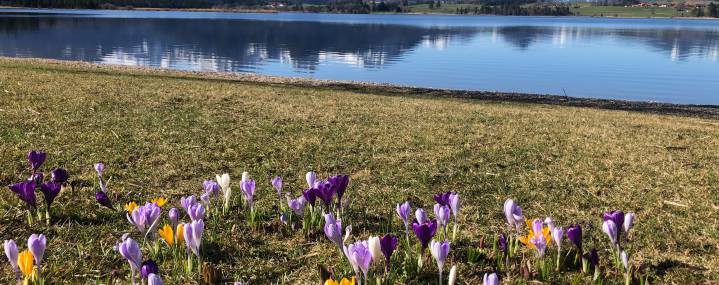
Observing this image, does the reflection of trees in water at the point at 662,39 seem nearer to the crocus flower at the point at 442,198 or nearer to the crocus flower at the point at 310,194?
the crocus flower at the point at 442,198

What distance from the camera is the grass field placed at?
148 inches

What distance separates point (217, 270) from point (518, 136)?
602cm

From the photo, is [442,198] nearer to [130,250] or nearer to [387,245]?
[387,245]

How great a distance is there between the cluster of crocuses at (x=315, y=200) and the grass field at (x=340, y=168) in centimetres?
14

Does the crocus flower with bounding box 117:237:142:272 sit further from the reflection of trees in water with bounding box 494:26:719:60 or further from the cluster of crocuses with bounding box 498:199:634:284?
the reflection of trees in water with bounding box 494:26:719:60

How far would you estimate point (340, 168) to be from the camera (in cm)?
614

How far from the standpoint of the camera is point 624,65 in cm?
4394

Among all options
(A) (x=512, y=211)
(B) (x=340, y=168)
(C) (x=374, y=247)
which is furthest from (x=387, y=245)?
(B) (x=340, y=168)

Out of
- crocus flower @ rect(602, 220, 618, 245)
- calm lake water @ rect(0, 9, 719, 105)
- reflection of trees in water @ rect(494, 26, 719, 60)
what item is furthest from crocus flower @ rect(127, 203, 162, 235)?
reflection of trees in water @ rect(494, 26, 719, 60)

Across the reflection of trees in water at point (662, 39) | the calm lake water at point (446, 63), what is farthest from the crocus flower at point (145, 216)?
the reflection of trees in water at point (662, 39)

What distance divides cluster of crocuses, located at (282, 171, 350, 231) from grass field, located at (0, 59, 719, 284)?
0.47ft

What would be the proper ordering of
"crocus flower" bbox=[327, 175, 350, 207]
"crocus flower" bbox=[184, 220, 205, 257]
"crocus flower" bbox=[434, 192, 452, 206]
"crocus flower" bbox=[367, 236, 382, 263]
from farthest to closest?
"crocus flower" bbox=[327, 175, 350, 207]
"crocus flower" bbox=[434, 192, 452, 206]
"crocus flower" bbox=[184, 220, 205, 257]
"crocus flower" bbox=[367, 236, 382, 263]

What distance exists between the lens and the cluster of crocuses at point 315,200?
3764 millimetres

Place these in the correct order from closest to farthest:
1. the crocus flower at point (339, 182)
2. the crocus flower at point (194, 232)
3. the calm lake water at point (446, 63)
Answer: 1. the crocus flower at point (194, 232)
2. the crocus flower at point (339, 182)
3. the calm lake water at point (446, 63)
